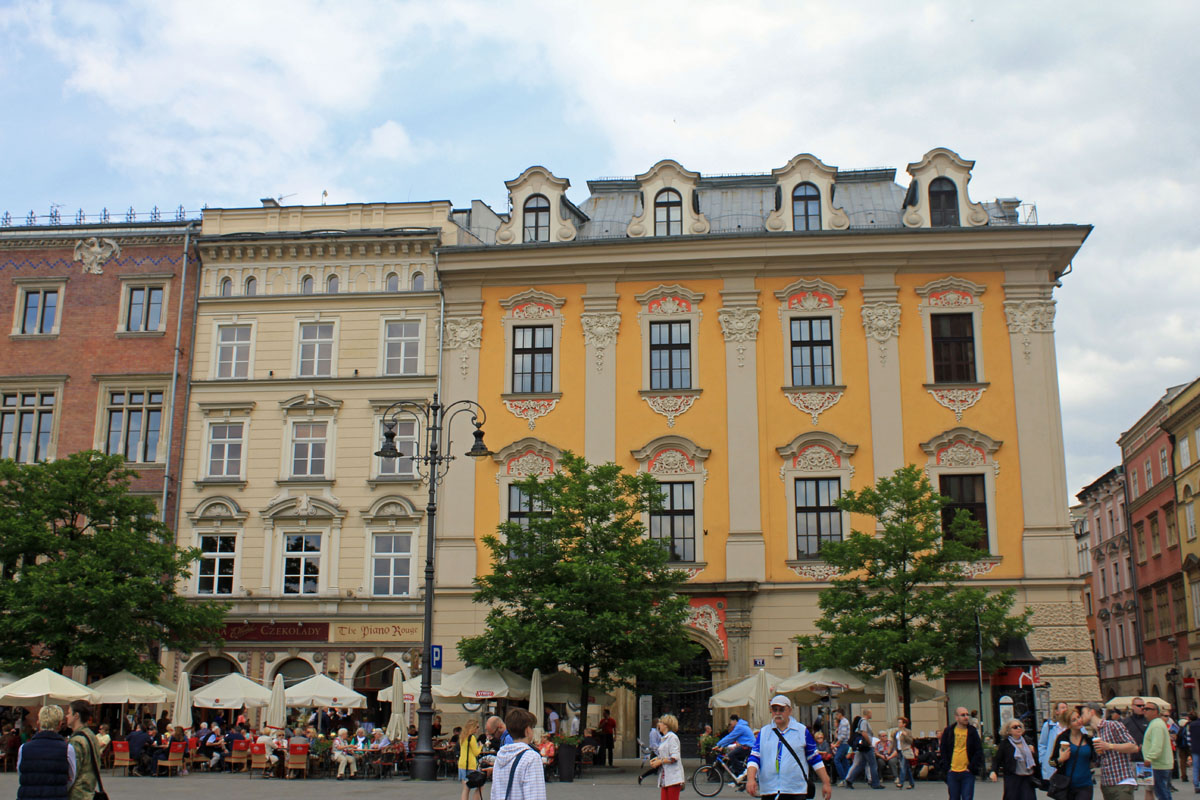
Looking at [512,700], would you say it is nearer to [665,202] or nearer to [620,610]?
[620,610]

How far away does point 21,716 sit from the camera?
31.8 meters

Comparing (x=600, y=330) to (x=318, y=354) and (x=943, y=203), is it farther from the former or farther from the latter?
(x=943, y=203)

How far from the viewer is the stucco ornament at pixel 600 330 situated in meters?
35.0

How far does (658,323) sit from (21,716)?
68.1ft

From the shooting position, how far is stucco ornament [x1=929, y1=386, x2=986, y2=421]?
33719 millimetres

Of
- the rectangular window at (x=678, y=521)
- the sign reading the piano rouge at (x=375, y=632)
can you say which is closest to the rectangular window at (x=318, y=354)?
the sign reading the piano rouge at (x=375, y=632)

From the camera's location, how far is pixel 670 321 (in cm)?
3509

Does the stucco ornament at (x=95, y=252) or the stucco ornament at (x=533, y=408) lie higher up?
the stucco ornament at (x=95, y=252)

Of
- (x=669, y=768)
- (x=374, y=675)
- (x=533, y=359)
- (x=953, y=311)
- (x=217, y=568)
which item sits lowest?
(x=669, y=768)

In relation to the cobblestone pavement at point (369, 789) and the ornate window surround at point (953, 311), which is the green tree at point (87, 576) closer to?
the cobblestone pavement at point (369, 789)

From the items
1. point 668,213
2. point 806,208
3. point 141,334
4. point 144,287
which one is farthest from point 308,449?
point 806,208

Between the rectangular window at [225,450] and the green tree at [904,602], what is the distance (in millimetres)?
17993

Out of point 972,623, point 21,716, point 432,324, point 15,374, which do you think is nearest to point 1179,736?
point 972,623

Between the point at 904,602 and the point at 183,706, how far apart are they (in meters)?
17.4
